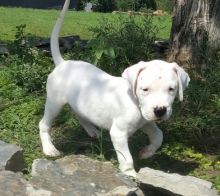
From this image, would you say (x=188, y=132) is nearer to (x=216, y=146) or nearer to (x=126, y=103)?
(x=216, y=146)

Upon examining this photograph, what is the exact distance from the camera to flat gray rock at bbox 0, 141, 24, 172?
4.47m

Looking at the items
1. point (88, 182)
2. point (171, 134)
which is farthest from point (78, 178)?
point (171, 134)

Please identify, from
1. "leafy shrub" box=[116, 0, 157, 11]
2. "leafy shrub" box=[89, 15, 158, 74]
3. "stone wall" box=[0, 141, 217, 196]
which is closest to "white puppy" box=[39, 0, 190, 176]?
"stone wall" box=[0, 141, 217, 196]

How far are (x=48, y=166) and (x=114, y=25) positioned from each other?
433 cm

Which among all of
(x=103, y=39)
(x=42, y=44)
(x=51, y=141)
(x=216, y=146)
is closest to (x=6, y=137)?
(x=51, y=141)

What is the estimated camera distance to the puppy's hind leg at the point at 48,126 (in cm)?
536

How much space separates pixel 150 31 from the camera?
7613 mm

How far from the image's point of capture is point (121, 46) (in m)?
7.12

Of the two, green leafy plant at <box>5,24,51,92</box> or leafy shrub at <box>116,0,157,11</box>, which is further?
leafy shrub at <box>116,0,157,11</box>

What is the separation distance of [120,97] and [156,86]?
58 cm

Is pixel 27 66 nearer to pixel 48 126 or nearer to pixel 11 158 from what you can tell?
pixel 48 126

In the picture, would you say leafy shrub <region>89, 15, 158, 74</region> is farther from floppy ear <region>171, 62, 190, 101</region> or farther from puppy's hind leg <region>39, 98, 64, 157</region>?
floppy ear <region>171, 62, 190, 101</region>

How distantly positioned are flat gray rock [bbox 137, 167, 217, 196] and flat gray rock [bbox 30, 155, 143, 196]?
351 mm

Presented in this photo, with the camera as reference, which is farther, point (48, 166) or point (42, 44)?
point (42, 44)
